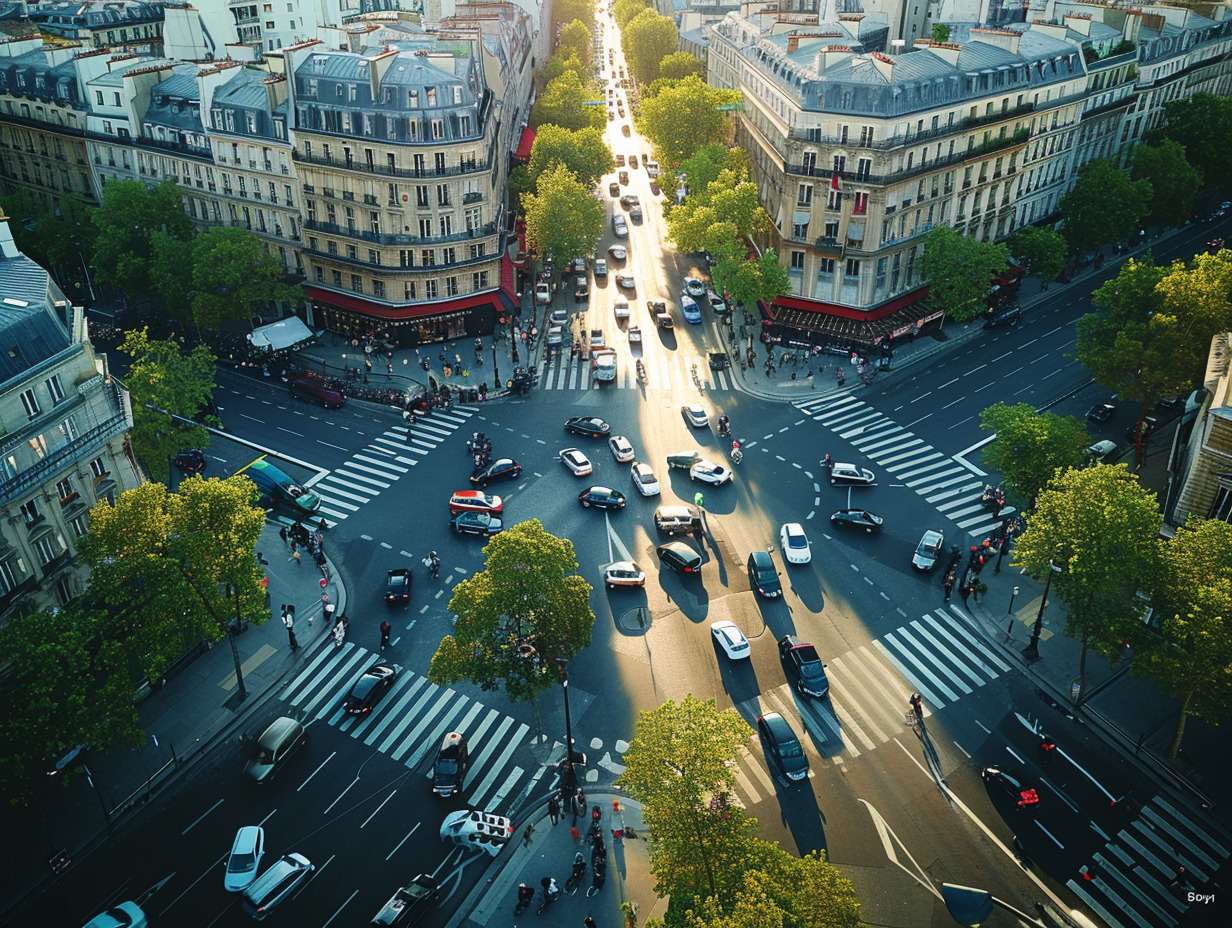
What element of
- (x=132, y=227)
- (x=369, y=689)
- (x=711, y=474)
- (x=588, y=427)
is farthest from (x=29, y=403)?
(x=132, y=227)

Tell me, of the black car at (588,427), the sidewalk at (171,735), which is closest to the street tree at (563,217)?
the black car at (588,427)

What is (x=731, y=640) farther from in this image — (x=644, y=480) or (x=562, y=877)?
(x=644, y=480)

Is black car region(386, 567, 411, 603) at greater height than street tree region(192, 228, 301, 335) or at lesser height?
lesser

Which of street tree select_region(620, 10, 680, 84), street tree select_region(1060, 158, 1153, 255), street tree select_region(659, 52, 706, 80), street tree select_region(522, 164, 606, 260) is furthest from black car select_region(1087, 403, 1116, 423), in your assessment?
street tree select_region(620, 10, 680, 84)

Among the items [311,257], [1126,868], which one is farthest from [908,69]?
[1126,868]

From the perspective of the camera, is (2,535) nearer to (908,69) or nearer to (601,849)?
(601,849)

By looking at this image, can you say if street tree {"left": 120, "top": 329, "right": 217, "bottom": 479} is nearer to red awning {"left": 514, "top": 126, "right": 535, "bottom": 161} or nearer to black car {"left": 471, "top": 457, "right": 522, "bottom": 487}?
black car {"left": 471, "top": 457, "right": 522, "bottom": 487}

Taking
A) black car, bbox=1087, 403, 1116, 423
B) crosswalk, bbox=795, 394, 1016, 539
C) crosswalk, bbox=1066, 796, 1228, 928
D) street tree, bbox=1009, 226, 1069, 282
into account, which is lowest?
crosswalk, bbox=1066, 796, 1228, 928
